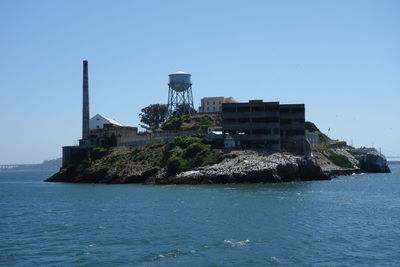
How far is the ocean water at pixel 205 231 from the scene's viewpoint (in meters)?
35.6

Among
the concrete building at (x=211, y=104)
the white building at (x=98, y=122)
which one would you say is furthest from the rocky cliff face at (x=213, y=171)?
the concrete building at (x=211, y=104)

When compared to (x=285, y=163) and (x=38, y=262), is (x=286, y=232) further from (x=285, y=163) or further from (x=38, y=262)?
(x=285, y=163)

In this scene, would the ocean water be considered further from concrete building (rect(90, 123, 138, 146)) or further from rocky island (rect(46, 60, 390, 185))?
concrete building (rect(90, 123, 138, 146))

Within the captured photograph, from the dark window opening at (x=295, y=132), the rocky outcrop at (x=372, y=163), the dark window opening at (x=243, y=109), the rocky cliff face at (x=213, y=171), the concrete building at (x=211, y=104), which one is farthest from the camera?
the concrete building at (x=211, y=104)

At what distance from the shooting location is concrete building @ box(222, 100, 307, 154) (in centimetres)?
11806

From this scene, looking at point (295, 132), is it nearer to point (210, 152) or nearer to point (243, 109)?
point (243, 109)

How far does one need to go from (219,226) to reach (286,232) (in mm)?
6746

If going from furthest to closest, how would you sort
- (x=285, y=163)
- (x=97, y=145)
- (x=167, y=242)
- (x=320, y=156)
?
(x=320, y=156), (x=97, y=145), (x=285, y=163), (x=167, y=242)

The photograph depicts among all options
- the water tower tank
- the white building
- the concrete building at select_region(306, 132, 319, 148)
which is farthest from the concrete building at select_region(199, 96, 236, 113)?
the white building

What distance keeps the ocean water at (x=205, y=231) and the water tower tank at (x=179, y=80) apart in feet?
291

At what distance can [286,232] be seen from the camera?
146 ft

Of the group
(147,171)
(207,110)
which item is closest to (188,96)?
(207,110)

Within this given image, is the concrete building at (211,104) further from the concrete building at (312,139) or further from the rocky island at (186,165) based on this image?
the rocky island at (186,165)

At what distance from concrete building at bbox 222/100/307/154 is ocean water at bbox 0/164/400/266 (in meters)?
43.9
